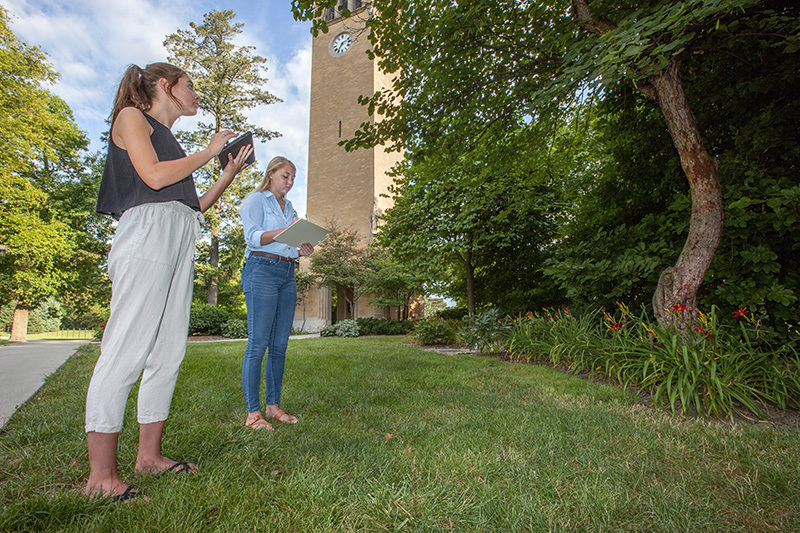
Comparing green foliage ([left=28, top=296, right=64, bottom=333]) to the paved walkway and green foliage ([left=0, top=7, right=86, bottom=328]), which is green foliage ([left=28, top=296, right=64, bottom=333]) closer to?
green foliage ([left=0, top=7, right=86, bottom=328])

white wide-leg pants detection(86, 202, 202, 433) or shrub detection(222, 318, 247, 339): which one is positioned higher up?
white wide-leg pants detection(86, 202, 202, 433)

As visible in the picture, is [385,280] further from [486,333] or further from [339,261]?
[486,333]

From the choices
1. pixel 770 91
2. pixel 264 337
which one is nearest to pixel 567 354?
pixel 770 91

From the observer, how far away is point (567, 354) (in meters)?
4.67

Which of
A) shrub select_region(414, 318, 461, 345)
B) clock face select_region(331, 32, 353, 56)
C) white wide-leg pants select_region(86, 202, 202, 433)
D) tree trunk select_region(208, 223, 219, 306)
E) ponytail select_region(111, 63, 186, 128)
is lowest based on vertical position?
shrub select_region(414, 318, 461, 345)

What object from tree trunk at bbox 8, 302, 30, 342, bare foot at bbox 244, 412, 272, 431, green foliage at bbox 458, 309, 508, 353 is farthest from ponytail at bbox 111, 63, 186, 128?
tree trunk at bbox 8, 302, 30, 342

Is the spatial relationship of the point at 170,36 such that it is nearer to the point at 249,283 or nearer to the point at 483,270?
the point at 483,270

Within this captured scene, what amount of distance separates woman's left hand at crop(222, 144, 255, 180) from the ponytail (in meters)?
0.32

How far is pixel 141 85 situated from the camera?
1.61 metres

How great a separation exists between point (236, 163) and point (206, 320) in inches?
530

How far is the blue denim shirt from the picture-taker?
7.89ft

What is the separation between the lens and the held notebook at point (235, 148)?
1831mm

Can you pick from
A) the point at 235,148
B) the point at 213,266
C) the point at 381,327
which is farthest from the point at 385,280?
the point at 235,148

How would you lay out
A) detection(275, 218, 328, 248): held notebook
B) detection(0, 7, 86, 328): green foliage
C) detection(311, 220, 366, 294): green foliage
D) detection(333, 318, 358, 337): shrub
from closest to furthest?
1. detection(275, 218, 328, 248): held notebook
2. detection(0, 7, 86, 328): green foliage
3. detection(333, 318, 358, 337): shrub
4. detection(311, 220, 366, 294): green foliage
